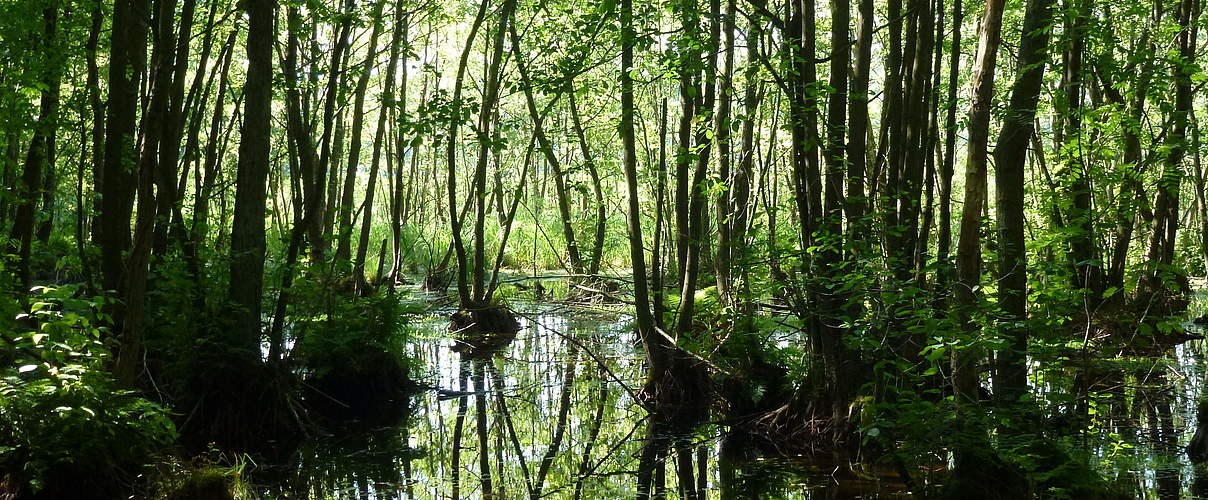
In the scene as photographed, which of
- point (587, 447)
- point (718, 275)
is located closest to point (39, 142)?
point (587, 447)

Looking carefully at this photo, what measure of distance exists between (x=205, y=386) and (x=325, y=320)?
2133mm

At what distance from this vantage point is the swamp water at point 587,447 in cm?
624

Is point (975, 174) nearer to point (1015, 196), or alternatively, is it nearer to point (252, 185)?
point (1015, 196)

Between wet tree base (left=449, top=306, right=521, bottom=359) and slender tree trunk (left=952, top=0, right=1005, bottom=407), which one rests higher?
slender tree trunk (left=952, top=0, right=1005, bottom=407)

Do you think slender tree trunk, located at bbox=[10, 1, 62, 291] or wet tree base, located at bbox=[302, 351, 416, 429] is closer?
slender tree trunk, located at bbox=[10, 1, 62, 291]

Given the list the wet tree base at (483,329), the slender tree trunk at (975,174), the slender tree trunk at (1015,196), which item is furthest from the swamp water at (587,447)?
the wet tree base at (483,329)

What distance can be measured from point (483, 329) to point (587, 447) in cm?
700

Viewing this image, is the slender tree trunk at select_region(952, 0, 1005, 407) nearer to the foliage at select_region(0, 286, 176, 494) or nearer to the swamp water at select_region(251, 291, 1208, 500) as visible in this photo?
the swamp water at select_region(251, 291, 1208, 500)

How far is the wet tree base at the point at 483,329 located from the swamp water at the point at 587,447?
8.03 ft

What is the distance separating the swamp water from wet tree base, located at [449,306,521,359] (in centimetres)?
245

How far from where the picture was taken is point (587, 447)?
25.6ft

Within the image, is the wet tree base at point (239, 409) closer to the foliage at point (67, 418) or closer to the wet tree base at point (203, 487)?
the wet tree base at point (203, 487)

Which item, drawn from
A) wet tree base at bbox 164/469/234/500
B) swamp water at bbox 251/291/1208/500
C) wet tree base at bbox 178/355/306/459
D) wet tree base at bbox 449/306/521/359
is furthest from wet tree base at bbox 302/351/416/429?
wet tree base at bbox 449/306/521/359

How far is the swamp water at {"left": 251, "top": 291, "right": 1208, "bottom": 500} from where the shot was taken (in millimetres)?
6238
